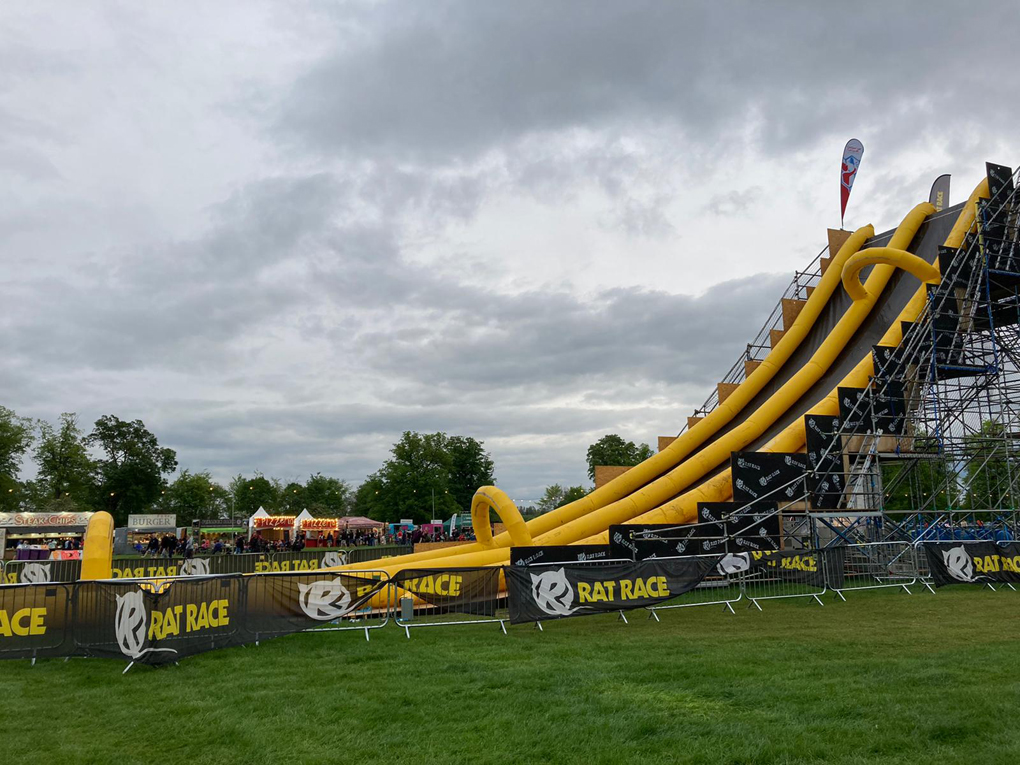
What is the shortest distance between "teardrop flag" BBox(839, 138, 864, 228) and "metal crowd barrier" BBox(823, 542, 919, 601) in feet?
69.8

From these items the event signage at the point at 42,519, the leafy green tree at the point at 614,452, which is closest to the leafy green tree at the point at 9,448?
the event signage at the point at 42,519

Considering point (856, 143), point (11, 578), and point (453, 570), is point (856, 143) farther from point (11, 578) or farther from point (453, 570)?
point (11, 578)

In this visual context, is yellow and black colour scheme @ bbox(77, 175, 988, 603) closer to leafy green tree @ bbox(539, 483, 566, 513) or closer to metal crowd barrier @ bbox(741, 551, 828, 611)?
metal crowd barrier @ bbox(741, 551, 828, 611)

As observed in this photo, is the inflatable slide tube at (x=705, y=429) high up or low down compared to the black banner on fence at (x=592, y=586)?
up

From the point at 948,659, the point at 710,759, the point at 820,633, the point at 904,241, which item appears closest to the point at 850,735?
the point at 710,759

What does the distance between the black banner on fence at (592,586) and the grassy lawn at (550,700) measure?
1.01m

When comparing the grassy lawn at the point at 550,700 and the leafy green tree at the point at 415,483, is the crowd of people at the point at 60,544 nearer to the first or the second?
the leafy green tree at the point at 415,483

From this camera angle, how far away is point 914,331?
85.1 feet

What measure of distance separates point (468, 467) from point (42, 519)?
55081mm

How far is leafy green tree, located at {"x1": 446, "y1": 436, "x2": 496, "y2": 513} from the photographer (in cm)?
9869

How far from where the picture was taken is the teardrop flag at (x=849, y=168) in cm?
3744

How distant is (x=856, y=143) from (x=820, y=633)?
3141 cm

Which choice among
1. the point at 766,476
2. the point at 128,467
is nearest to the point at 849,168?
the point at 766,476

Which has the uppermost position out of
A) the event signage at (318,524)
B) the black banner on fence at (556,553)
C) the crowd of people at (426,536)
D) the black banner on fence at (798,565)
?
the event signage at (318,524)
